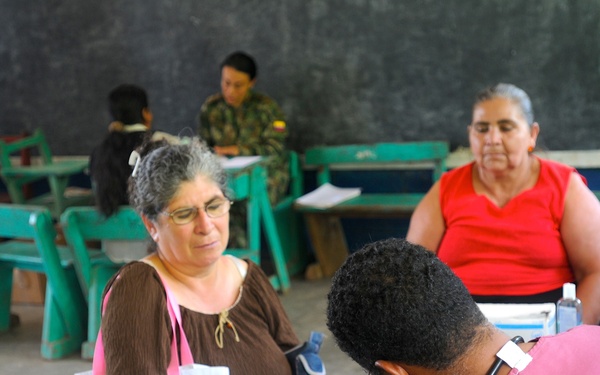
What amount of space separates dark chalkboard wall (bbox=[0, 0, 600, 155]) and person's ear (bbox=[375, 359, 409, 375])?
12.7 ft

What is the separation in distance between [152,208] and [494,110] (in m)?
1.36

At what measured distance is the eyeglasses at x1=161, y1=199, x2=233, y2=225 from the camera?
2268 millimetres

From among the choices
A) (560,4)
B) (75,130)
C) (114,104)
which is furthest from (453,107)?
(75,130)

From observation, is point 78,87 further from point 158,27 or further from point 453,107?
point 453,107

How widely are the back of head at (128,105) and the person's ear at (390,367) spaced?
332cm

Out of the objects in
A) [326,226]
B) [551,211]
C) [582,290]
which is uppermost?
[551,211]

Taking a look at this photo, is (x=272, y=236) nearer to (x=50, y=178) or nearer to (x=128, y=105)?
(x=128, y=105)

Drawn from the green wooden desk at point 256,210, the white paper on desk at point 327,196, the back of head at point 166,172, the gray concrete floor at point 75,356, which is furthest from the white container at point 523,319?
the white paper on desk at point 327,196

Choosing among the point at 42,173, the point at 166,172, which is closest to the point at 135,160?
the point at 166,172

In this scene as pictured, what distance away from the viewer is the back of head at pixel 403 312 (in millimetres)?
1236

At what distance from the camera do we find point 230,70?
5.10 metres

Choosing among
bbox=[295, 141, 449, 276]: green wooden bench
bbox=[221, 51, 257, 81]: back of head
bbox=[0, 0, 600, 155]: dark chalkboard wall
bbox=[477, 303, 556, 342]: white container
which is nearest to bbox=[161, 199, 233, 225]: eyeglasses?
bbox=[477, 303, 556, 342]: white container

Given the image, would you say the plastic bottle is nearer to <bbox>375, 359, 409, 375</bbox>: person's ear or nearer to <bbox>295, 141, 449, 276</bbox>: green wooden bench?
<bbox>375, 359, 409, 375</bbox>: person's ear

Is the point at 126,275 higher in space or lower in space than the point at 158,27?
lower
